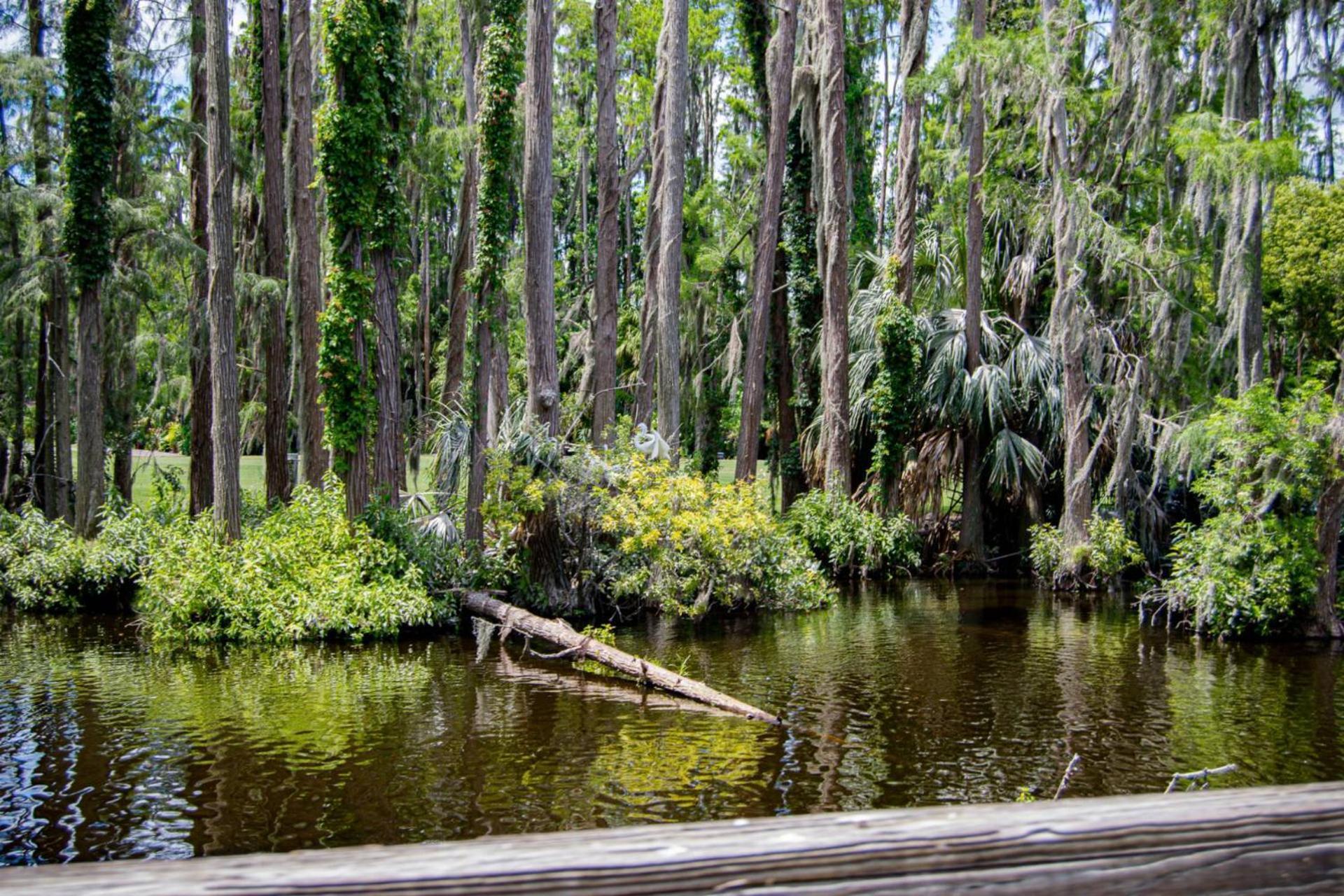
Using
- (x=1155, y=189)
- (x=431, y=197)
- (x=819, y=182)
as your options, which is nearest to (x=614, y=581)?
(x=819, y=182)

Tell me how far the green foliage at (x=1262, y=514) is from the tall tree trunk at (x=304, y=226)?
544 inches

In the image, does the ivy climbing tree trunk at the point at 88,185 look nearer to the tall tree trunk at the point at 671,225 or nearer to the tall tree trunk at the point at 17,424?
the tall tree trunk at the point at 17,424

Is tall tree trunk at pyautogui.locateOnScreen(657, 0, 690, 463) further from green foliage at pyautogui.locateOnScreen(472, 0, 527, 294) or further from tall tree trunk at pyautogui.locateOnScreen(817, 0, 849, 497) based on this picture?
tall tree trunk at pyautogui.locateOnScreen(817, 0, 849, 497)

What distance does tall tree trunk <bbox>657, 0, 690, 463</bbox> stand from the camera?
20328 millimetres

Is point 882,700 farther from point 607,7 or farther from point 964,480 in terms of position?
point 607,7

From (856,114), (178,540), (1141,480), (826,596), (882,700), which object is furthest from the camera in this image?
(856,114)

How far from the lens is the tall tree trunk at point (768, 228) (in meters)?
22.1

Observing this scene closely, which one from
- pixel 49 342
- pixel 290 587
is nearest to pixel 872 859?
pixel 290 587

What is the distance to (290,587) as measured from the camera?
14836 millimetres

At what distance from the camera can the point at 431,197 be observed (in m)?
30.4

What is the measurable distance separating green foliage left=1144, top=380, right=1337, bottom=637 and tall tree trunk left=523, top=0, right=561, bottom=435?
382 inches

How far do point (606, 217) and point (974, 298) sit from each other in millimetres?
8030

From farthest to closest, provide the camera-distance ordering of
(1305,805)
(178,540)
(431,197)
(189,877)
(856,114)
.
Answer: (431,197) < (856,114) < (178,540) < (1305,805) < (189,877)

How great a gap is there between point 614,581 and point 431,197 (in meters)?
17.8
